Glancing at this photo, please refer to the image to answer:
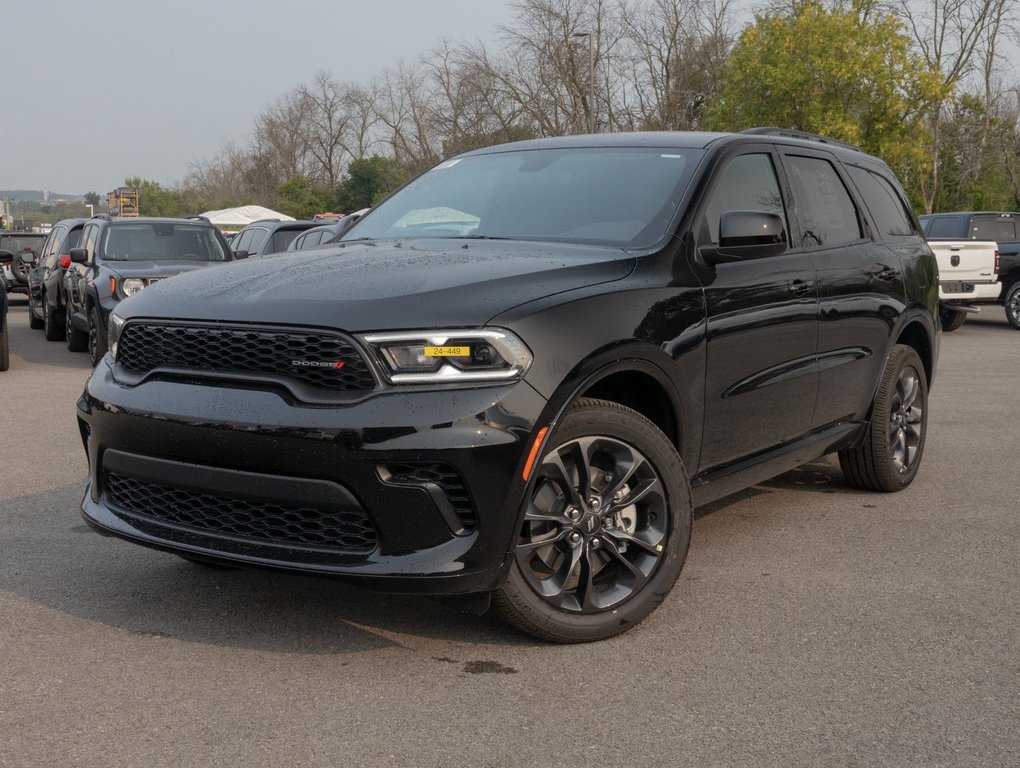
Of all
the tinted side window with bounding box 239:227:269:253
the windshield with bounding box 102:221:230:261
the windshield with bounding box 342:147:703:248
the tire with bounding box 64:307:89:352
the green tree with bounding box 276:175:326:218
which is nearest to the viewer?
the windshield with bounding box 342:147:703:248

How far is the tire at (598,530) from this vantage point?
152 inches

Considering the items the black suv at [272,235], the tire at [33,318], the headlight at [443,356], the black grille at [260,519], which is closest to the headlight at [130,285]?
the black suv at [272,235]

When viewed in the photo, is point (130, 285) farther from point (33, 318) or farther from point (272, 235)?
point (33, 318)

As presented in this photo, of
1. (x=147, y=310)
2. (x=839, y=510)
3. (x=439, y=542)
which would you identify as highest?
(x=147, y=310)

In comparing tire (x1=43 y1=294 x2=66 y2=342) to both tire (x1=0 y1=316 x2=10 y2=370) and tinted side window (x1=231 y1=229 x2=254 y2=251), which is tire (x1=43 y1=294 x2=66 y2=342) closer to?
tinted side window (x1=231 y1=229 x2=254 y2=251)

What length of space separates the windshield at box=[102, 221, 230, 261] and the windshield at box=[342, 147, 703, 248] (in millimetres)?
9096

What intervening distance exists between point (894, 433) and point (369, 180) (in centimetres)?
5593

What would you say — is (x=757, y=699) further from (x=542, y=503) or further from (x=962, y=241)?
(x=962, y=241)

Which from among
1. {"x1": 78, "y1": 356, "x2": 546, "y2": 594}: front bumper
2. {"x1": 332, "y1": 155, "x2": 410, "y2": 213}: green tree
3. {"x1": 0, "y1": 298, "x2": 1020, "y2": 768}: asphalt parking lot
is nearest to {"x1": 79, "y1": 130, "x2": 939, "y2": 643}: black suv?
{"x1": 78, "y1": 356, "x2": 546, "y2": 594}: front bumper

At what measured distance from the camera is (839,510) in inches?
241

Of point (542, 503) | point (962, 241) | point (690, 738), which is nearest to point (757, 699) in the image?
point (690, 738)

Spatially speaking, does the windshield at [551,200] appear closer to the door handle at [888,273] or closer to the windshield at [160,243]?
the door handle at [888,273]

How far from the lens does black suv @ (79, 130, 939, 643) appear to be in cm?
358

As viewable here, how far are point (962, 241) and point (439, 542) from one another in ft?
51.2
